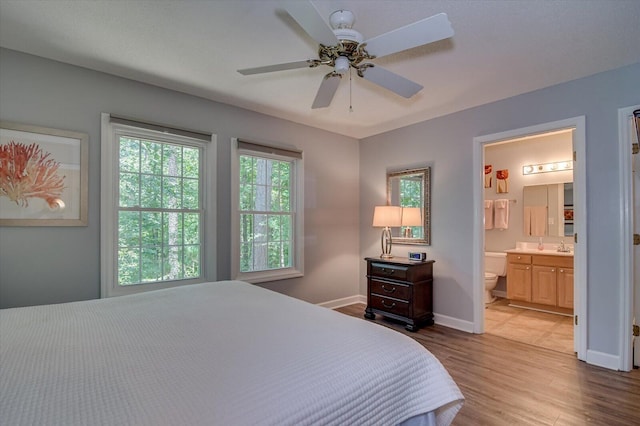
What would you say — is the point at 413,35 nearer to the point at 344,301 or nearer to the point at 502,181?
the point at 344,301

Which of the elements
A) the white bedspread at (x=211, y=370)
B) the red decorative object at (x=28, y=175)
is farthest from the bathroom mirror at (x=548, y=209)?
the red decorative object at (x=28, y=175)

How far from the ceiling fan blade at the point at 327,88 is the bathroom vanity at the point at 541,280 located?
147 inches

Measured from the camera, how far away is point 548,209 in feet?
15.3

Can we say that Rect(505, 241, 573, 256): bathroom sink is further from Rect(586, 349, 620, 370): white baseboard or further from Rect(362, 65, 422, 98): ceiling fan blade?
Rect(362, 65, 422, 98): ceiling fan blade

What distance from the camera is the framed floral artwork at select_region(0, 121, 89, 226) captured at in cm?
233

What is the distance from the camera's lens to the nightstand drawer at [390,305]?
11.8 ft

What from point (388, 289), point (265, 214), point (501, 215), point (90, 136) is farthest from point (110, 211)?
point (501, 215)

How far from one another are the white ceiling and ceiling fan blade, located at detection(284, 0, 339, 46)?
1.12ft

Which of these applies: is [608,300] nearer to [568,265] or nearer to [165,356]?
[568,265]

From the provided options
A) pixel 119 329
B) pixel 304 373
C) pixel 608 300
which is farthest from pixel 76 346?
pixel 608 300

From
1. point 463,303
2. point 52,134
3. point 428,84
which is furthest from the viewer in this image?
point 463,303

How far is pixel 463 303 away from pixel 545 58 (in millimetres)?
2455

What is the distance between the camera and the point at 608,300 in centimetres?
266

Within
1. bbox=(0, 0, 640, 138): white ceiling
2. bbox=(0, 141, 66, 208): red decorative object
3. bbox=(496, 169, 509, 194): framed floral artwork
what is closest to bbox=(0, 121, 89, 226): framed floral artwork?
bbox=(0, 141, 66, 208): red decorative object
